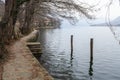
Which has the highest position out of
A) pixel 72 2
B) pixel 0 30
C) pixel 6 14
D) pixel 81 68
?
pixel 72 2

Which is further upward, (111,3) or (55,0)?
(55,0)

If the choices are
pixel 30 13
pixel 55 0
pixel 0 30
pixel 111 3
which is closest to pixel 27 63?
pixel 0 30

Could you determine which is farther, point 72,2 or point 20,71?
point 72,2

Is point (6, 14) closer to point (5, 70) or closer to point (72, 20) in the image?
point (5, 70)

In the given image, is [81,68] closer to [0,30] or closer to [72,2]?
[72,2]

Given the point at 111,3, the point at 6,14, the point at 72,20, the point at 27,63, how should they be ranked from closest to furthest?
the point at 111,3, the point at 27,63, the point at 6,14, the point at 72,20

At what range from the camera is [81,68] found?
19375mm

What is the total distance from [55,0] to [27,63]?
13.9 meters

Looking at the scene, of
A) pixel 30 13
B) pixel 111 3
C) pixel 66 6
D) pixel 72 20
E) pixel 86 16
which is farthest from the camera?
pixel 30 13

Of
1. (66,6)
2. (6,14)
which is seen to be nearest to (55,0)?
(66,6)

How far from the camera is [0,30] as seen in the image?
44.5 feet

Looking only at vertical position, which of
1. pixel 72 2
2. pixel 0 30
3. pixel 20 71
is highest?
pixel 72 2

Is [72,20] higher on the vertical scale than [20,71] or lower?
higher

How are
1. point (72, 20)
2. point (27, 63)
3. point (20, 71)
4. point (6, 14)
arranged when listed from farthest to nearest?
point (72, 20) < point (6, 14) < point (27, 63) < point (20, 71)
